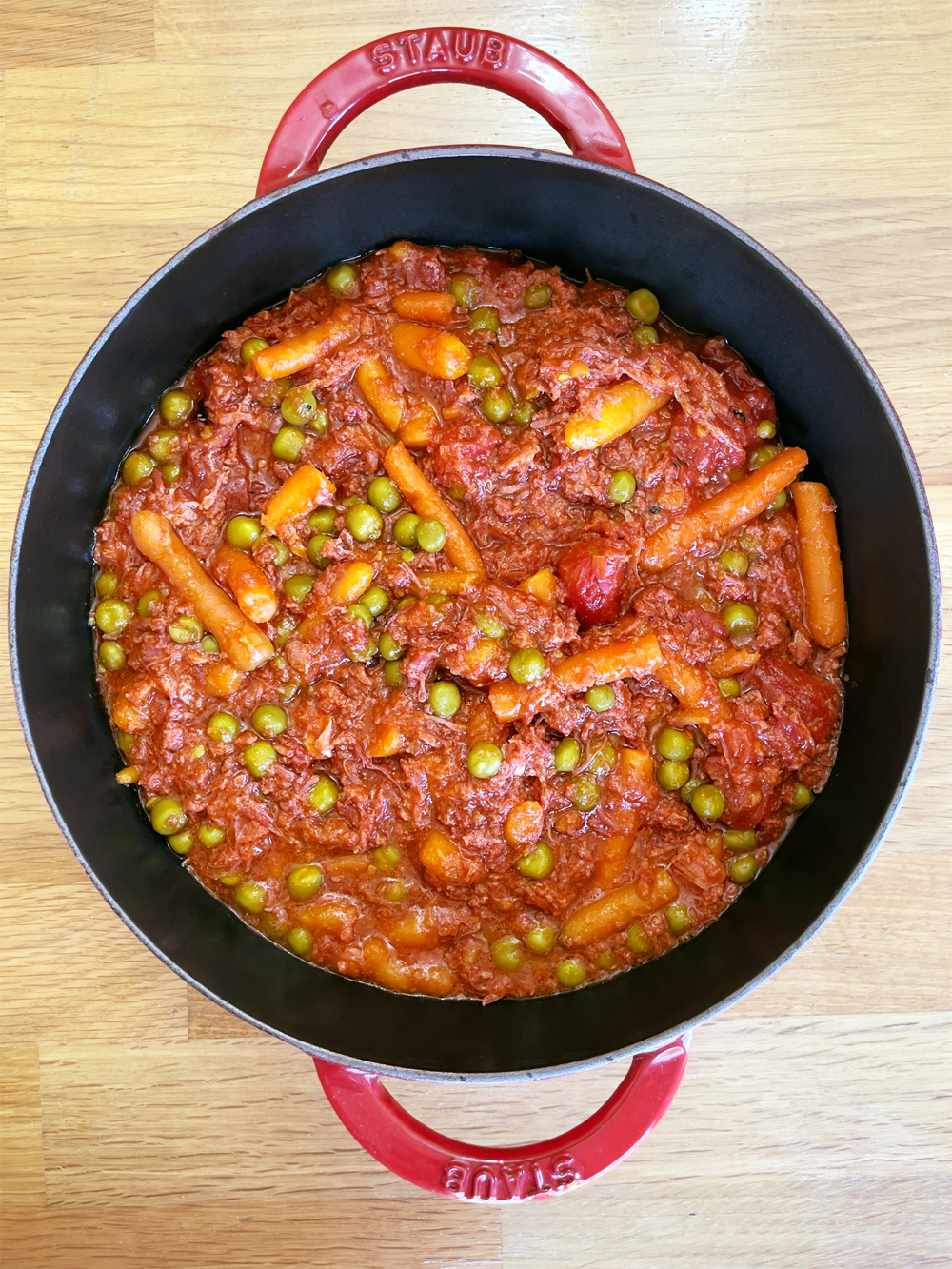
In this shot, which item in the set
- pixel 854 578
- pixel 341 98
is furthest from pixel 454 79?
pixel 854 578

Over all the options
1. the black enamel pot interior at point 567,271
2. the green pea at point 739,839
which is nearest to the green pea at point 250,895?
the black enamel pot interior at point 567,271

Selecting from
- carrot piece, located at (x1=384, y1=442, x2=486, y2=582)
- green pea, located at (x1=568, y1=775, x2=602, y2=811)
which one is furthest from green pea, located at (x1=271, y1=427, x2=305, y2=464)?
green pea, located at (x1=568, y1=775, x2=602, y2=811)

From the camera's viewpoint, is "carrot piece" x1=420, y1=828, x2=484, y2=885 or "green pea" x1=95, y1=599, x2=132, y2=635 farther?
"green pea" x1=95, y1=599, x2=132, y2=635

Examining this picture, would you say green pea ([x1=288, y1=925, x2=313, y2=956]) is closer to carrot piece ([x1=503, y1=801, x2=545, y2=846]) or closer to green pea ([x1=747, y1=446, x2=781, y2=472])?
carrot piece ([x1=503, y1=801, x2=545, y2=846])

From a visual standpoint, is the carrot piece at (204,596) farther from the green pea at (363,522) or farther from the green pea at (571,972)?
the green pea at (571,972)

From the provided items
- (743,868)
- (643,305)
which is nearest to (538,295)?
(643,305)

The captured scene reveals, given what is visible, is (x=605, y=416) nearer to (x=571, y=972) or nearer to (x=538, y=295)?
(x=538, y=295)
